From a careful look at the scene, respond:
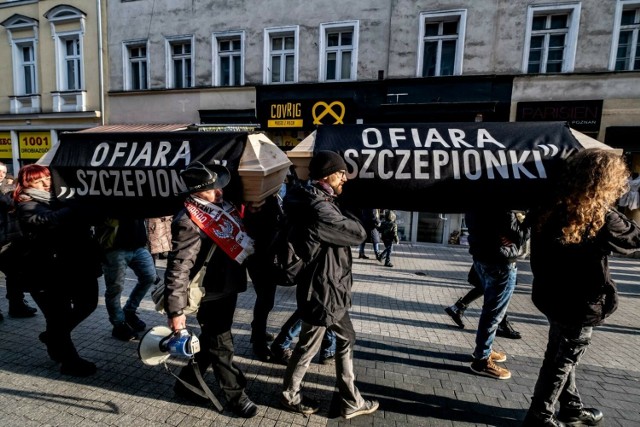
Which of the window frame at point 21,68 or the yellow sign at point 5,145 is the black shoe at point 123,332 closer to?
the window frame at point 21,68

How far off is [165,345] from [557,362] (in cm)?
269

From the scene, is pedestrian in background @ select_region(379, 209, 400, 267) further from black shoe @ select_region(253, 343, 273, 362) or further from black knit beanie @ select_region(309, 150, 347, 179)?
black knit beanie @ select_region(309, 150, 347, 179)

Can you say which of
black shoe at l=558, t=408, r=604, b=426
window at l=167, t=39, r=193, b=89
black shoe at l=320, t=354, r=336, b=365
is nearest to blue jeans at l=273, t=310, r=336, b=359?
black shoe at l=320, t=354, r=336, b=365

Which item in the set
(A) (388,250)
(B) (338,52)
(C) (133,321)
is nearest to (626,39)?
(B) (338,52)

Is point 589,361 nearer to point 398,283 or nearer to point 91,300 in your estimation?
point 398,283

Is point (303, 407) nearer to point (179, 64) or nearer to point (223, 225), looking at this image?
point (223, 225)

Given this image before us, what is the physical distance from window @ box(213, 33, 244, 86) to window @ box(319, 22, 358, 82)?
9.11 ft

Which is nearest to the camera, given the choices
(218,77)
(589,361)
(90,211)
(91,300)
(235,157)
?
(235,157)

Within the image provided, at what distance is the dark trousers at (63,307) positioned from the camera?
9.56ft

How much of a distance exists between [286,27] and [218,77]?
282 cm

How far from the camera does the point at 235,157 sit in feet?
8.14

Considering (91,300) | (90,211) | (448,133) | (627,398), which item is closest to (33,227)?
(90,211)

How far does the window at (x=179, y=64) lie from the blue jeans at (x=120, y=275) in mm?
9739

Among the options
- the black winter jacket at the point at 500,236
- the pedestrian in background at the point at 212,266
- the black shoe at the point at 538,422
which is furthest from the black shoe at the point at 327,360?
the black winter jacket at the point at 500,236
